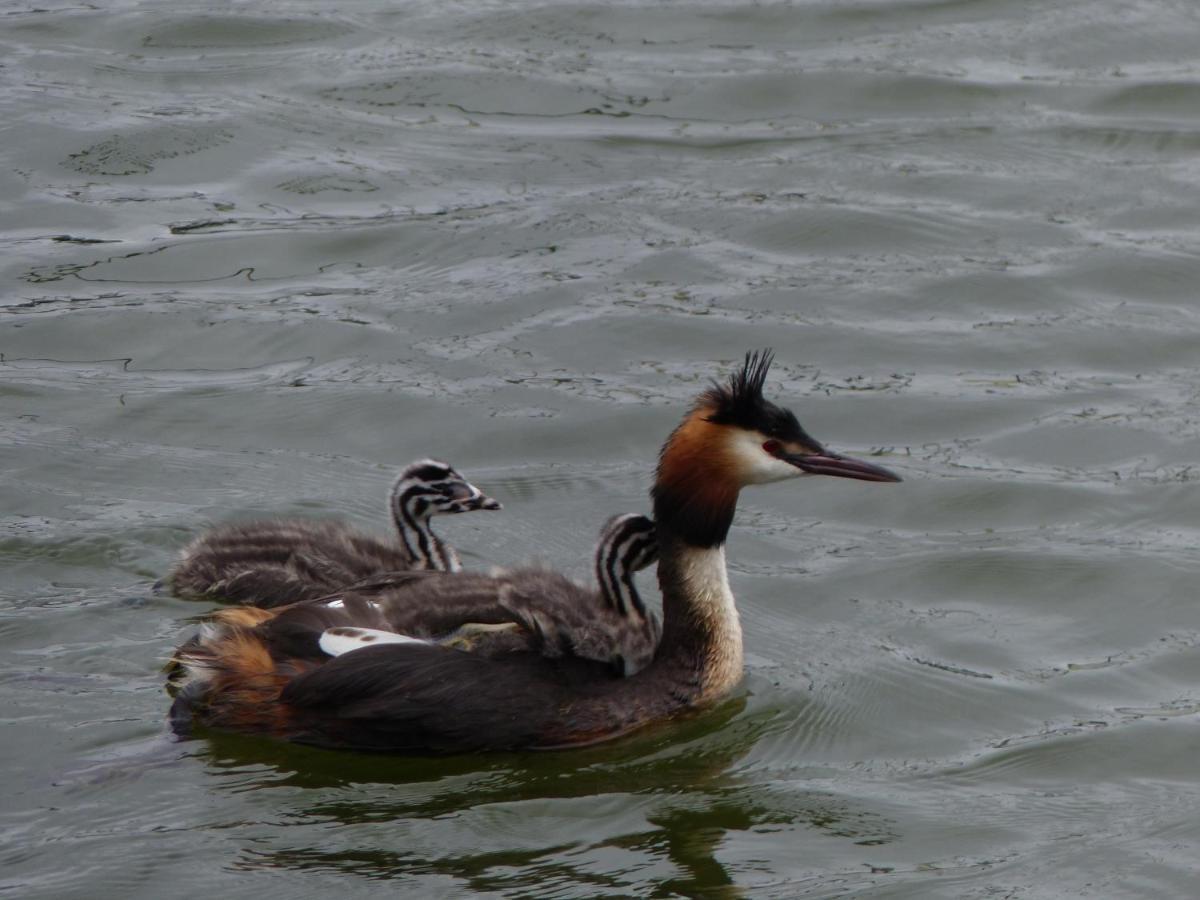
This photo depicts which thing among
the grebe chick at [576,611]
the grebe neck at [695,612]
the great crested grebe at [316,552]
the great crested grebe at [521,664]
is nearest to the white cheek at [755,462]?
the great crested grebe at [521,664]

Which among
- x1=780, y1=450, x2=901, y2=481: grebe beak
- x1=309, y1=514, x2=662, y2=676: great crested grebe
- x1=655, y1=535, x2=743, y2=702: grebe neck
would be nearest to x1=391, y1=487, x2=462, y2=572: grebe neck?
x1=309, y1=514, x2=662, y2=676: great crested grebe

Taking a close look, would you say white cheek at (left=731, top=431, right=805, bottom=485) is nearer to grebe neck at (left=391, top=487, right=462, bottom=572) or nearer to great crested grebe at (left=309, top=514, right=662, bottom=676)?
great crested grebe at (left=309, top=514, right=662, bottom=676)

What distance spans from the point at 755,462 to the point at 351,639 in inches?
66.2

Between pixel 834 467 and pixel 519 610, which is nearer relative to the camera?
pixel 519 610

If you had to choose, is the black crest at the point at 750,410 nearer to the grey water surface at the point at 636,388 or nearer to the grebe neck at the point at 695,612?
the grebe neck at the point at 695,612

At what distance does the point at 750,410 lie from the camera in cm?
820

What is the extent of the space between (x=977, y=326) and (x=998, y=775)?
4643mm

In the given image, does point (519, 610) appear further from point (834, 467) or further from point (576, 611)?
point (834, 467)

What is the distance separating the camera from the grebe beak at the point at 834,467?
8281mm

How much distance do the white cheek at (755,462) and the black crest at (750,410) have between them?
0.14 ft

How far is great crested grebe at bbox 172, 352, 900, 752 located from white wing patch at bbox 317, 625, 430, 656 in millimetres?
13

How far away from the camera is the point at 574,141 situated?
573 inches

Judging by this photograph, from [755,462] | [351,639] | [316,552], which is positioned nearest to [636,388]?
[316,552]

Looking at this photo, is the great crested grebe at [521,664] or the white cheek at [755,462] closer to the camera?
the great crested grebe at [521,664]
